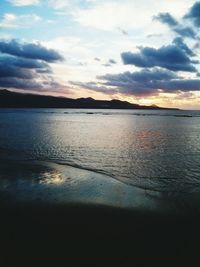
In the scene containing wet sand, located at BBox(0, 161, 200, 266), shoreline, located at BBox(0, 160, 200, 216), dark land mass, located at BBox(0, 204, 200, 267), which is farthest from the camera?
shoreline, located at BBox(0, 160, 200, 216)

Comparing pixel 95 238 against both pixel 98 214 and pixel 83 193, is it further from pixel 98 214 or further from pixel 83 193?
pixel 83 193

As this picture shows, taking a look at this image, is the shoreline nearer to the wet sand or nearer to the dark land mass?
the wet sand

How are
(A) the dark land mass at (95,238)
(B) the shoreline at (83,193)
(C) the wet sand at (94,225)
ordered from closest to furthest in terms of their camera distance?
(A) the dark land mass at (95,238), (C) the wet sand at (94,225), (B) the shoreline at (83,193)

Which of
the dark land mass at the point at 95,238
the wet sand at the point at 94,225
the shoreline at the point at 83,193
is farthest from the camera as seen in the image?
the shoreline at the point at 83,193

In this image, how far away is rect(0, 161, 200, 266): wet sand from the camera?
6.71 m

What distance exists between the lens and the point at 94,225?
27.9 feet

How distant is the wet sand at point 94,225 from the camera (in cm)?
671

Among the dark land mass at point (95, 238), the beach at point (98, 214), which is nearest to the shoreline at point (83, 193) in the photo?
the beach at point (98, 214)

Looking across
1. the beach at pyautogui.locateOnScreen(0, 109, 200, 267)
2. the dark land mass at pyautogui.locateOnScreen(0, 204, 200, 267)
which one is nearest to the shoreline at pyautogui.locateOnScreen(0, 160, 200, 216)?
the beach at pyautogui.locateOnScreen(0, 109, 200, 267)

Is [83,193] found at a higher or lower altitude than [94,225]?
lower

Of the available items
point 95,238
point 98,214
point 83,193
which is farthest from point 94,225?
point 83,193

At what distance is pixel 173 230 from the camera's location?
329 inches

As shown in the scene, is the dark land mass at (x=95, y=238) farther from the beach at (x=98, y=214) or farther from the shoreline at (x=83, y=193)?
the shoreline at (x=83, y=193)

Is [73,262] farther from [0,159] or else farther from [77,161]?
[0,159]
